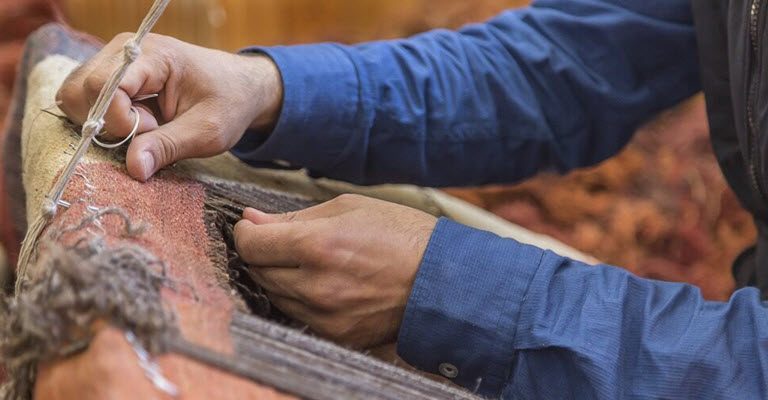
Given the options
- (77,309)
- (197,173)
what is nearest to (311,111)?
(197,173)

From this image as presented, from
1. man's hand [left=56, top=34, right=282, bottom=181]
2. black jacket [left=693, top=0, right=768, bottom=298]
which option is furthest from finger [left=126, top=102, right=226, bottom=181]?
black jacket [left=693, top=0, right=768, bottom=298]

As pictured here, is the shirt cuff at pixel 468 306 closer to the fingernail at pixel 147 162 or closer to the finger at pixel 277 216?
the finger at pixel 277 216

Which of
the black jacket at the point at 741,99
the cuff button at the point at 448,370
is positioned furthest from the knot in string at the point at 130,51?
the black jacket at the point at 741,99

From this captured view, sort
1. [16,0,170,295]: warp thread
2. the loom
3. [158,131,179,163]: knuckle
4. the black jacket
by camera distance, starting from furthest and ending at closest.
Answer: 1. the black jacket
2. [158,131,179,163]: knuckle
3. [16,0,170,295]: warp thread
4. the loom

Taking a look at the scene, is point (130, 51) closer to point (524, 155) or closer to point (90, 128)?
point (90, 128)

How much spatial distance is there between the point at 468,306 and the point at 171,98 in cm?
31

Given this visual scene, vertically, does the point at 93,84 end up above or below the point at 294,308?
above

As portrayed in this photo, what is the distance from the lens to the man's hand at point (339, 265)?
0.65 m

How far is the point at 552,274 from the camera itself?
2.15 ft

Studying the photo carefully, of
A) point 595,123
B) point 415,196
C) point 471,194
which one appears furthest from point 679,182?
point 415,196

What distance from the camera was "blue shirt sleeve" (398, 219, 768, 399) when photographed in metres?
0.62

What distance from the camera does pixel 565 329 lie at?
625mm

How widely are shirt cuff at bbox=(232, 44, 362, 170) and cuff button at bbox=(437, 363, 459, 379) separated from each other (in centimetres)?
31

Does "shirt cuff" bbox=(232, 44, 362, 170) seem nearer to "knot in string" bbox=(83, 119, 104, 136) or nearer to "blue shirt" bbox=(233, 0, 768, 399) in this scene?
"blue shirt" bbox=(233, 0, 768, 399)
